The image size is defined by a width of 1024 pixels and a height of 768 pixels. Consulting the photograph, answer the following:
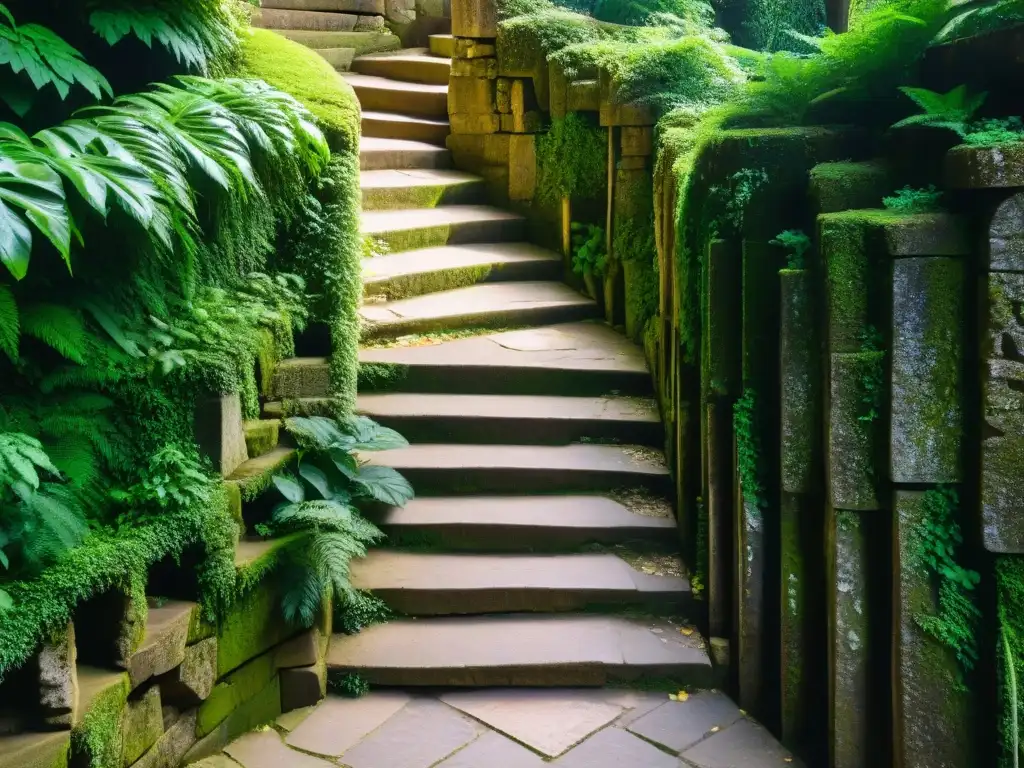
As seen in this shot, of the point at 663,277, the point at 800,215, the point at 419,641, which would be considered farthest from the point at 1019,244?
the point at 419,641

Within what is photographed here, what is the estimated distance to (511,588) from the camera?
4.64 m

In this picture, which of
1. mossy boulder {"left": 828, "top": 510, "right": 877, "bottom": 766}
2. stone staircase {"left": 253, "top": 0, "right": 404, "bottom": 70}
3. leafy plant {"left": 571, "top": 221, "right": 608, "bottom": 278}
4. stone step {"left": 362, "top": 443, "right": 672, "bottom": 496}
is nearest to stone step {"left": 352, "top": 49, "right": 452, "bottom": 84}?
stone staircase {"left": 253, "top": 0, "right": 404, "bottom": 70}

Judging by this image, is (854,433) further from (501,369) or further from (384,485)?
(501,369)

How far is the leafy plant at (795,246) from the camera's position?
3.79 metres

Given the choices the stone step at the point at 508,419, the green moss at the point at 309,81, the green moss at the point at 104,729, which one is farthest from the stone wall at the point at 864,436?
the green moss at the point at 104,729

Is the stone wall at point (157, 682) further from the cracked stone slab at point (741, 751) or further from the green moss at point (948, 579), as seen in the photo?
the green moss at point (948, 579)

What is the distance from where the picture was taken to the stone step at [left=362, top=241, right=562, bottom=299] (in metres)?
6.64

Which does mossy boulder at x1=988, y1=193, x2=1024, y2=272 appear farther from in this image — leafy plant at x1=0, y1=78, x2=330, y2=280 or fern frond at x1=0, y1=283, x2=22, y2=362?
fern frond at x1=0, y1=283, x2=22, y2=362

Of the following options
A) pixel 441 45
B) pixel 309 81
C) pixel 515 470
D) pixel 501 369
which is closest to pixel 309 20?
pixel 441 45

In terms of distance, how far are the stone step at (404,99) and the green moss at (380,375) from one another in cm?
385

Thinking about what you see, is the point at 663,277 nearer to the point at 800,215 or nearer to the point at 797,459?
the point at 800,215

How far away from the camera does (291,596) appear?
13.3 feet

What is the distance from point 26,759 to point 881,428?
2688 millimetres

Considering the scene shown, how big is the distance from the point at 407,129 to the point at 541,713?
226 inches
